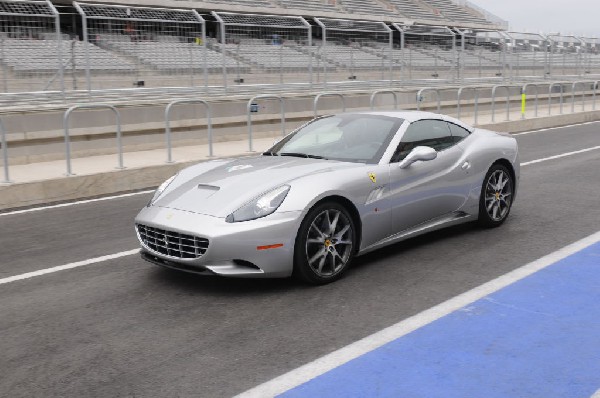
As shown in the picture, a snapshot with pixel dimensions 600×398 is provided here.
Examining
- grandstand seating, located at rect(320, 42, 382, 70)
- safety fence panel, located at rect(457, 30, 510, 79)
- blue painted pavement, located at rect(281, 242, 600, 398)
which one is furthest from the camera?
safety fence panel, located at rect(457, 30, 510, 79)

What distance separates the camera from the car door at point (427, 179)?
6277 millimetres

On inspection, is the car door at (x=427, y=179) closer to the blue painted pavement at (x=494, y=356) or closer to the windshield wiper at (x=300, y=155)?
the windshield wiper at (x=300, y=155)

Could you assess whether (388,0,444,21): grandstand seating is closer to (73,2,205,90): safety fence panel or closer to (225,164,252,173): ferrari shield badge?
(73,2,205,90): safety fence panel

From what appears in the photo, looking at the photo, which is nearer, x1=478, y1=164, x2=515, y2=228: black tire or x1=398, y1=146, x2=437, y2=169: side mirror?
x1=398, y1=146, x2=437, y2=169: side mirror

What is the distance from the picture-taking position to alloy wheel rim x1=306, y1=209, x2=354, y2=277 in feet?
18.2

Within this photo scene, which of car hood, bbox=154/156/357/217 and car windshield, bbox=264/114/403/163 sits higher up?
car windshield, bbox=264/114/403/163

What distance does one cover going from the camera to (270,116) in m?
17.8

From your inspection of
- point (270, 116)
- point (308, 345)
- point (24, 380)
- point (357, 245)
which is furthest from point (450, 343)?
point (270, 116)

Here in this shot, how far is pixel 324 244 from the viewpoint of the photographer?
5621 millimetres

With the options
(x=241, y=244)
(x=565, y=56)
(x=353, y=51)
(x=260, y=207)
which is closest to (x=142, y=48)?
(x=353, y=51)

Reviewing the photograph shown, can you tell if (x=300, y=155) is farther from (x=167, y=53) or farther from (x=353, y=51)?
(x=353, y=51)

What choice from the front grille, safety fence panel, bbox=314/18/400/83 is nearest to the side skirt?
the front grille

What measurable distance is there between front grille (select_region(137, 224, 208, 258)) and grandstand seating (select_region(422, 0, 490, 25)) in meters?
46.0

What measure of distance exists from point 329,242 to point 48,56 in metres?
10.5
